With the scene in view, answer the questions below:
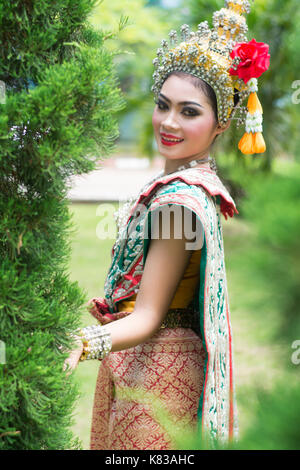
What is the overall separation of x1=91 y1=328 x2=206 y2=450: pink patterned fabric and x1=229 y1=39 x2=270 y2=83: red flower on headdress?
70 centimetres

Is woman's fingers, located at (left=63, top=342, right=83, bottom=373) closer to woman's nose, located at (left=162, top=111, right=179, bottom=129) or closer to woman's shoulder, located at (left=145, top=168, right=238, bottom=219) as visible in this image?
woman's shoulder, located at (left=145, top=168, right=238, bottom=219)

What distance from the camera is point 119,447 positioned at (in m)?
1.44

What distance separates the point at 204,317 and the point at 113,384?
16.0 inches

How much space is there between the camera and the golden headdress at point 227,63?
4.75 ft

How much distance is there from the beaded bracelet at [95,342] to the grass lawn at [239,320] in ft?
0.11

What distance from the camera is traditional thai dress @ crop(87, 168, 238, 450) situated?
1346 mm

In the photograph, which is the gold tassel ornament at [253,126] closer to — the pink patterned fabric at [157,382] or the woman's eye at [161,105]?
the woman's eye at [161,105]

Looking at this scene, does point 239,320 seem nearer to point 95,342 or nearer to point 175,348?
point 175,348

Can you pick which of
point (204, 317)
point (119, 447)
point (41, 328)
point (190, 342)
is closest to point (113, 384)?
point (119, 447)

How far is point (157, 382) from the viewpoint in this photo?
142 cm
